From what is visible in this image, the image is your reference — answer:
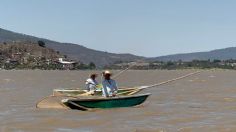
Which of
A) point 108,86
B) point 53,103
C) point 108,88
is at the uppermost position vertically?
point 108,86

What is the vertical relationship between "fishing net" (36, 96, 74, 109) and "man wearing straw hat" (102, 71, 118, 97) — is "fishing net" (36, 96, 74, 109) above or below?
below

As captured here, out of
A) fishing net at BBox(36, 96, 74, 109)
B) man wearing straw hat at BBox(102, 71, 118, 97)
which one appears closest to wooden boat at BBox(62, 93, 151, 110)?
man wearing straw hat at BBox(102, 71, 118, 97)

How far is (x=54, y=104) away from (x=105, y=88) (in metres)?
2.87

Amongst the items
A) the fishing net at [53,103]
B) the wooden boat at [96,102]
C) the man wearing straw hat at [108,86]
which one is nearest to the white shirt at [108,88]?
the man wearing straw hat at [108,86]

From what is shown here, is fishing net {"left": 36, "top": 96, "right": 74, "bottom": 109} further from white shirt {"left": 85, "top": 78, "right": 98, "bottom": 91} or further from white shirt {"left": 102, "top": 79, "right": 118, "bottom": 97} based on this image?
white shirt {"left": 85, "top": 78, "right": 98, "bottom": 91}

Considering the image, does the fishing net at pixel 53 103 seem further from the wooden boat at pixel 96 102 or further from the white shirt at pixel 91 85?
the white shirt at pixel 91 85

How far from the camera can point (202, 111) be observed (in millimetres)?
28844

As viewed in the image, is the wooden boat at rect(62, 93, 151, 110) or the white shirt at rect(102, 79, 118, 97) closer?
the wooden boat at rect(62, 93, 151, 110)

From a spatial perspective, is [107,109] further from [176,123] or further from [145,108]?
[176,123]

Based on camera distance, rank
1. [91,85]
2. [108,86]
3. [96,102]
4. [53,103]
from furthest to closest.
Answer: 1. [91,85]
2. [53,103]
3. [108,86]
4. [96,102]

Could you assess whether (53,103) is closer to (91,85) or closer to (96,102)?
(96,102)

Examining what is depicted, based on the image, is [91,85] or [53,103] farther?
[91,85]

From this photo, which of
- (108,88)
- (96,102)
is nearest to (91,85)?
(108,88)

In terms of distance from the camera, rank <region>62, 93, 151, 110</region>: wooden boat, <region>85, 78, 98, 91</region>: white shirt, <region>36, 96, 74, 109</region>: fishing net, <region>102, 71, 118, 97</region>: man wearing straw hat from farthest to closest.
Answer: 1. <region>85, 78, 98, 91</region>: white shirt
2. <region>36, 96, 74, 109</region>: fishing net
3. <region>102, 71, 118, 97</region>: man wearing straw hat
4. <region>62, 93, 151, 110</region>: wooden boat
